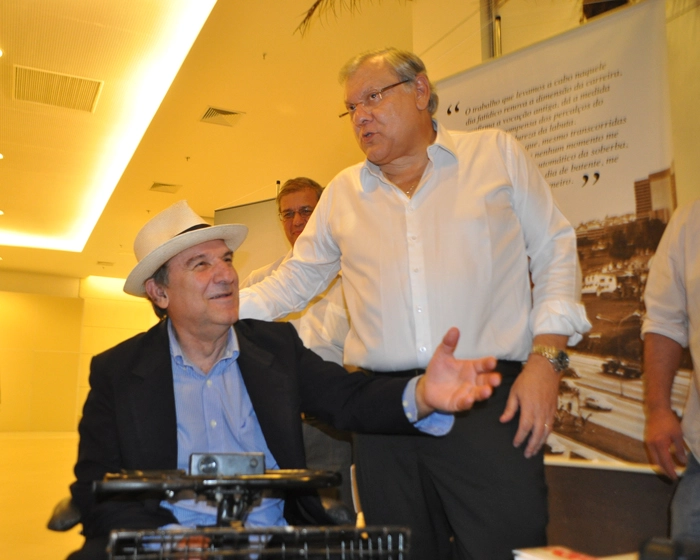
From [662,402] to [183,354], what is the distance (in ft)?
4.81

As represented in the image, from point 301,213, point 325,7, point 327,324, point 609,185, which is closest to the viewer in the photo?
point 609,185

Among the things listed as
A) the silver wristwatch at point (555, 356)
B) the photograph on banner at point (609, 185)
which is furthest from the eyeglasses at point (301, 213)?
the silver wristwatch at point (555, 356)

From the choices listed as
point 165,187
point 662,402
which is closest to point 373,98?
point 662,402

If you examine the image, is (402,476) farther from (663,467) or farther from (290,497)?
(663,467)

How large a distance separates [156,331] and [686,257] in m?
1.58

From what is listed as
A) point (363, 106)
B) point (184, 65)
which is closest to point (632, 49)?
point (363, 106)

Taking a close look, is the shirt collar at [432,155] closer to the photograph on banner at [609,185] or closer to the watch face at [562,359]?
the watch face at [562,359]

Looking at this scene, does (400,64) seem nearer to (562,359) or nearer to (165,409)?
(562,359)

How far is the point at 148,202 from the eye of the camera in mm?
9914

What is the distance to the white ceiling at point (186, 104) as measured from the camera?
5.22 m

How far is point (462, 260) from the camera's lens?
5.88 ft

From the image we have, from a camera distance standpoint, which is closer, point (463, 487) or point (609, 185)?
point (463, 487)

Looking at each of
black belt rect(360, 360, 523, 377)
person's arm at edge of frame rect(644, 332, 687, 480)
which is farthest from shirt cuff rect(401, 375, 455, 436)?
person's arm at edge of frame rect(644, 332, 687, 480)

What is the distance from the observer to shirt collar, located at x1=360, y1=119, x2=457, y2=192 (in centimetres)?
192
